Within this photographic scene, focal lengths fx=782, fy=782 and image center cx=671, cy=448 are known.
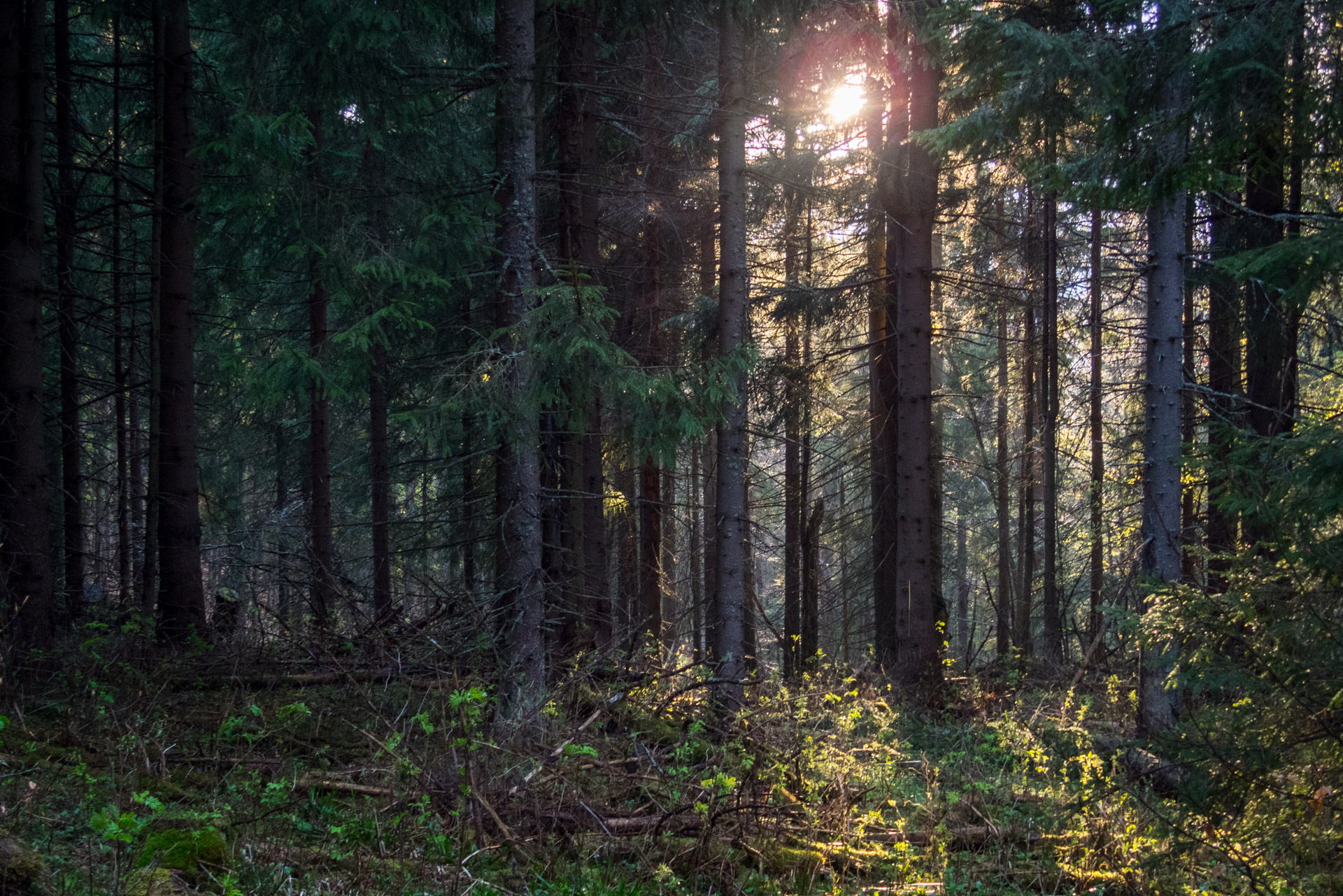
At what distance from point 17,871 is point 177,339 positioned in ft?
Result: 25.3

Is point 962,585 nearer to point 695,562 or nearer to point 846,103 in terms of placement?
point 695,562

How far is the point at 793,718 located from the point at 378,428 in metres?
9.82

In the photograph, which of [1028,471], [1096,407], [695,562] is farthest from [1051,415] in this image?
[695,562]

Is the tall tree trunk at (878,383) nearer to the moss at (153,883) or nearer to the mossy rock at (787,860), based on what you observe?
the mossy rock at (787,860)

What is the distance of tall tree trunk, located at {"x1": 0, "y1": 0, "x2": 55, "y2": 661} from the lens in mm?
7305

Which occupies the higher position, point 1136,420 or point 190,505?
point 1136,420

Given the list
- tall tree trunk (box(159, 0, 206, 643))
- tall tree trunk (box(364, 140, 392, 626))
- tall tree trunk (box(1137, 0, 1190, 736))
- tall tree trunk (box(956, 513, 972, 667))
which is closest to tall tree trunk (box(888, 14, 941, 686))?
tall tree trunk (box(1137, 0, 1190, 736))

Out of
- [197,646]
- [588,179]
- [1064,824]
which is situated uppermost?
[588,179]

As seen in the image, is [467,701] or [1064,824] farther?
[1064,824]

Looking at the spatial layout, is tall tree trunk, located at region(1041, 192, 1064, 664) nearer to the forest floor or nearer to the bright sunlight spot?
the bright sunlight spot

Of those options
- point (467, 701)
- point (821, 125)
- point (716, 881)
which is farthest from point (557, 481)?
point (821, 125)

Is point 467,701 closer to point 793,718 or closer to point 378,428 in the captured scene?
point 793,718

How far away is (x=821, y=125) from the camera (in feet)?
40.3

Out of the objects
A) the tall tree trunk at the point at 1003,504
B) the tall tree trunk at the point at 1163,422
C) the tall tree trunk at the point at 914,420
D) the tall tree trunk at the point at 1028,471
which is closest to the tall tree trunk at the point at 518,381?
the tall tree trunk at the point at 914,420
